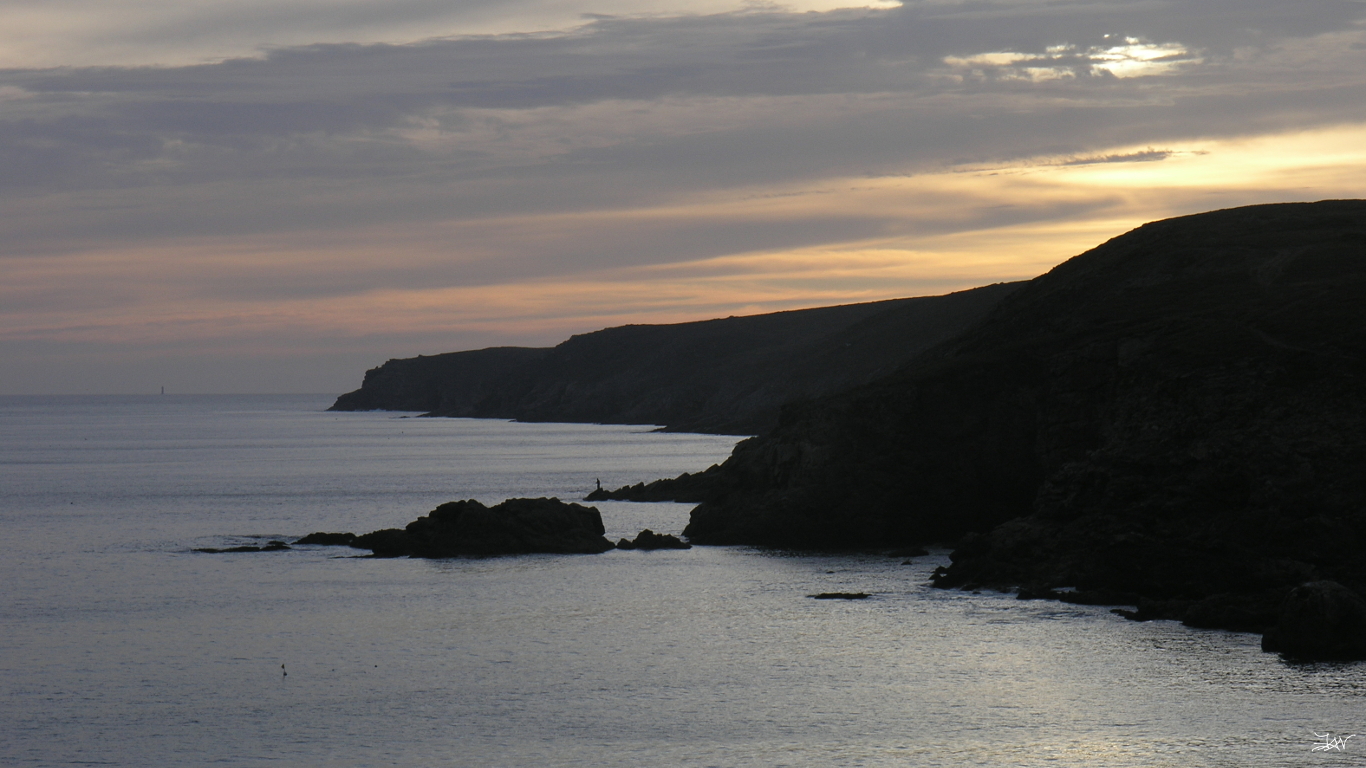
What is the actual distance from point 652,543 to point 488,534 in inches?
363

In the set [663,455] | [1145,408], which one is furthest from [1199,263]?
[663,455]

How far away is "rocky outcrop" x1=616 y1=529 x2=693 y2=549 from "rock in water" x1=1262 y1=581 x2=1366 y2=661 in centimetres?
3715

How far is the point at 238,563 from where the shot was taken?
68562mm

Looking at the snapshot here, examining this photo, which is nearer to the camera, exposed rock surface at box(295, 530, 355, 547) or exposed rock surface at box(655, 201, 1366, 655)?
exposed rock surface at box(655, 201, 1366, 655)

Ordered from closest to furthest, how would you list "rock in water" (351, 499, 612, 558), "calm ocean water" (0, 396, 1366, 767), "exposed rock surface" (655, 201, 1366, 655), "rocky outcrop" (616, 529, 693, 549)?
"calm ocean water" (0, 396, 1366, 767), "exposed rock surface" (655, 201, 1366, 655), "rock in water" (351, 499, 612, 558), "rocky outcrop" (616, 529, 693, 549)

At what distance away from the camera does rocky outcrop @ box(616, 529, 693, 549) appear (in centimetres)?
7269

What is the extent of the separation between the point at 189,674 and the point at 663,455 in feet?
408

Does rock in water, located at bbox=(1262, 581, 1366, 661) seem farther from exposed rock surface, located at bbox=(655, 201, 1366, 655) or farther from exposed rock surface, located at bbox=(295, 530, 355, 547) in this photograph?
exposed rock surface, located at bbox=(295, 530, 355, 547)

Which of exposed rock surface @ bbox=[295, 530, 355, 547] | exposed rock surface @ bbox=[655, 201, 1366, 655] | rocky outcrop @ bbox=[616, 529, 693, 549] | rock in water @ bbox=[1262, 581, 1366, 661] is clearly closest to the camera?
rock in water @ bbox=[1262, 581, 1366, 661]

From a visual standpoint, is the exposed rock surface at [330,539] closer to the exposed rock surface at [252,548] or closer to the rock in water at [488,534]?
the exposed rock surface at [252,548]

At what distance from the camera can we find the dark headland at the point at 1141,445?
4953 cm

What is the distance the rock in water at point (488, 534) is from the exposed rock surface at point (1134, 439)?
7797mm

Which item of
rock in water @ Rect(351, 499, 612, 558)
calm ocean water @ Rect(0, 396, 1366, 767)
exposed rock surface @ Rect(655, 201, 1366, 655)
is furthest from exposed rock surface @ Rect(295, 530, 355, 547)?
exposed rock surface @ Rect(655, 201, 1366, 655)

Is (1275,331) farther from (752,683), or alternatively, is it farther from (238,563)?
(238,563)
